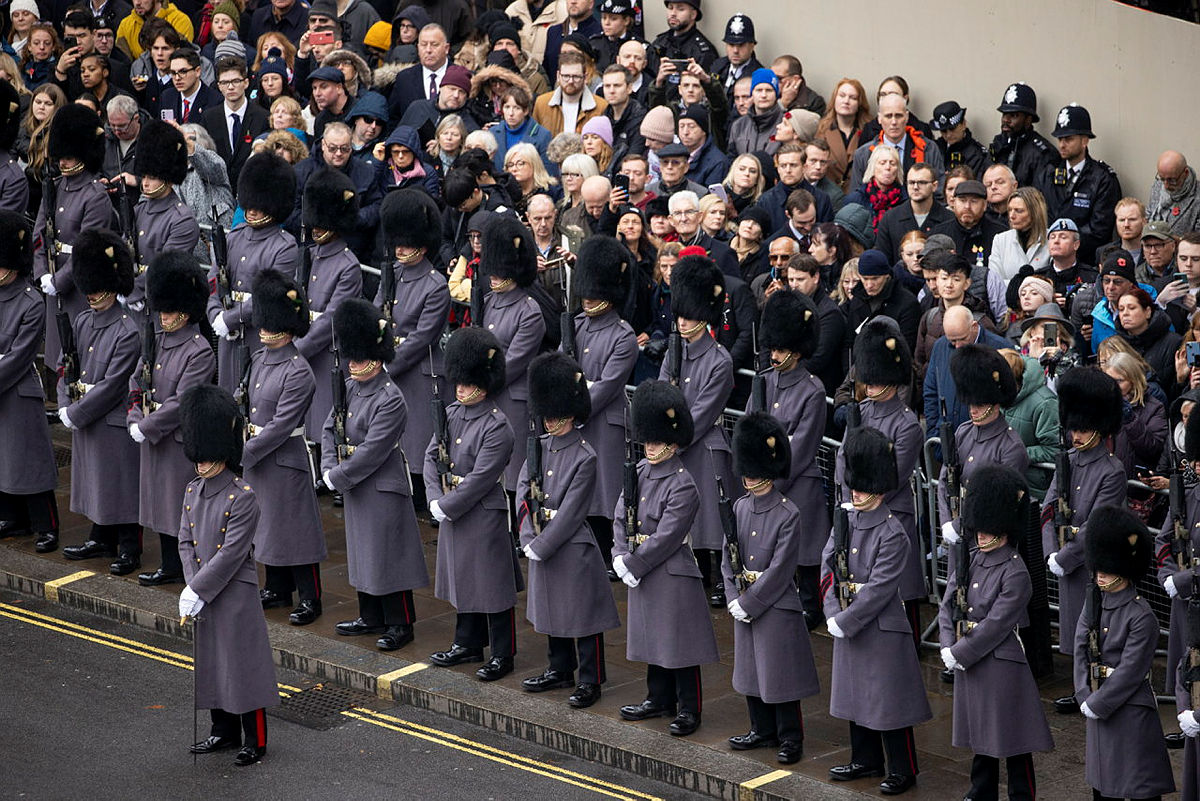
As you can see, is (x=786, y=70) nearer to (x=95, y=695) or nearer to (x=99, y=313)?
(x=99, y=313)

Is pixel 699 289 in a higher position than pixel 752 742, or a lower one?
higher

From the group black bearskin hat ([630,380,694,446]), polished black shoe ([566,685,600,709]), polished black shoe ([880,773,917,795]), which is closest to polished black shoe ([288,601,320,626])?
polished black shoe ([566,685,600,709])

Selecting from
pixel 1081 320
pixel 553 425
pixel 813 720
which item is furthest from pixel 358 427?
pixel 1081 320

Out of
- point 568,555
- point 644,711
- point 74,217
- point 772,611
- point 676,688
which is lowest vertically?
point 644,711

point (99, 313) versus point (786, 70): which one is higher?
point (786, 70)

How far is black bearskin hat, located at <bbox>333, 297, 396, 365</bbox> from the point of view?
12.4 metres

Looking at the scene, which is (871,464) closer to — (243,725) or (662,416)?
(662,416)

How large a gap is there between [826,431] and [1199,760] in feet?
13.7

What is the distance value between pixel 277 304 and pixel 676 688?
135 inches

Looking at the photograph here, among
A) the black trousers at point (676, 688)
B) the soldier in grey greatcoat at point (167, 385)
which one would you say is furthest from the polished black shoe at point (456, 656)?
the soldier in grey greatcoat at point (167, 385)

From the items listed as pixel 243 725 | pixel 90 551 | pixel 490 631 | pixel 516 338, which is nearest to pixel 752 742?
pixel 490 631

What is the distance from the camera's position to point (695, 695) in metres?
11.2

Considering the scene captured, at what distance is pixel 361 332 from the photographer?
12.4 meters

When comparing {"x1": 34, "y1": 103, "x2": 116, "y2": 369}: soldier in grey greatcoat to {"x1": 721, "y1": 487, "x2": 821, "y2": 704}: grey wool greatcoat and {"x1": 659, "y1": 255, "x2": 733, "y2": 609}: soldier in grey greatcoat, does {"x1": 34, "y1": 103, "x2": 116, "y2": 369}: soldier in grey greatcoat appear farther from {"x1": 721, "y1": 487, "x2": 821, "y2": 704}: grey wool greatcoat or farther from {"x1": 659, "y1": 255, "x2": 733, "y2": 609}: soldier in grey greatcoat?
{"x1": 721, "y1": 487, "x2": 821, "y2": 704}: grey wool greatcoat
